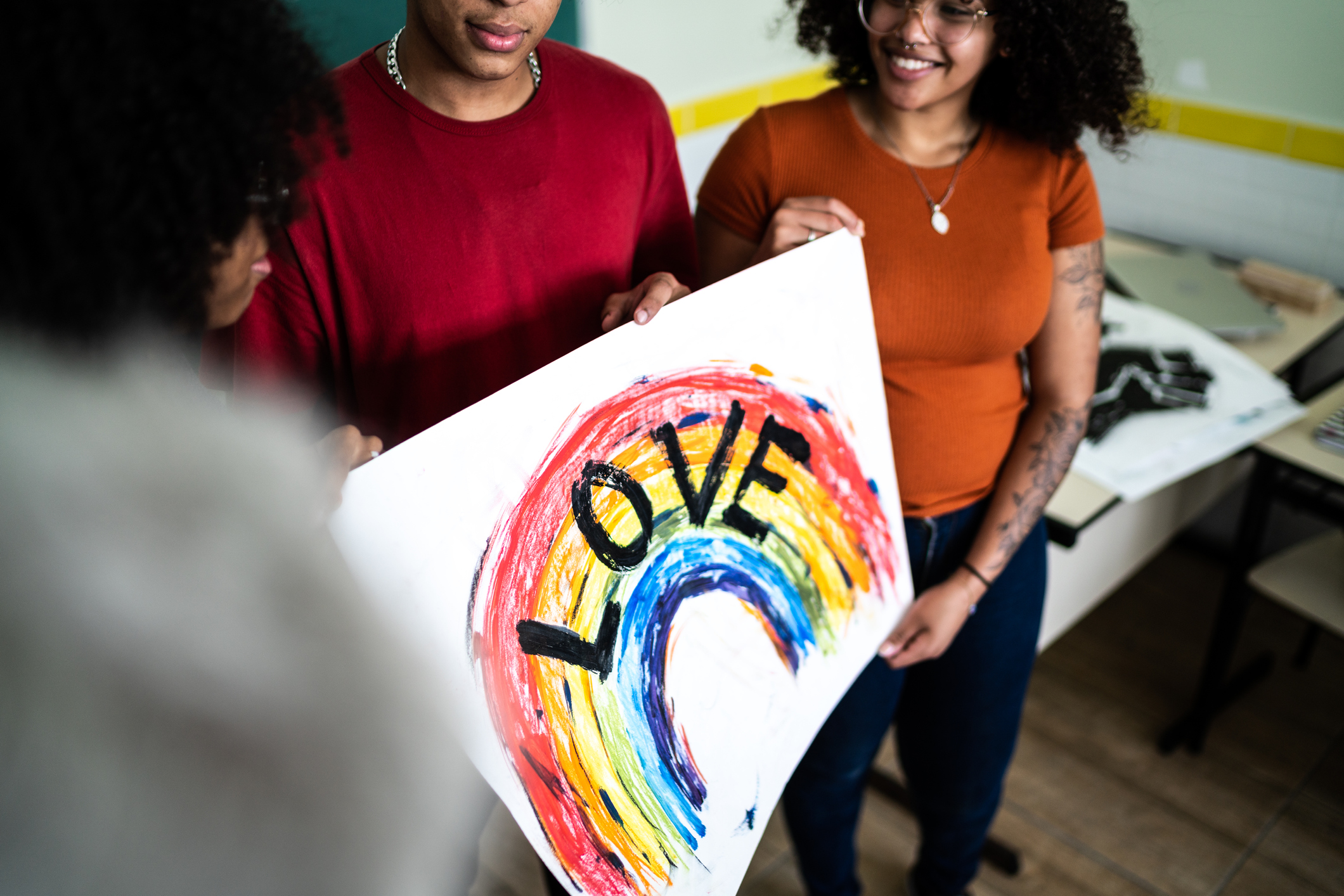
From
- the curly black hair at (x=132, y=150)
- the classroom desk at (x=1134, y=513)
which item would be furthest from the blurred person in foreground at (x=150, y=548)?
the classroom desk at (x=1134, y=513)

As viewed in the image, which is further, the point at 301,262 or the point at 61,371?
the point at 301,262

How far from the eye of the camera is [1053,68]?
1.09 m

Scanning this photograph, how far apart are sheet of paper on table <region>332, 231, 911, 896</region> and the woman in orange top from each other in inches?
4.1

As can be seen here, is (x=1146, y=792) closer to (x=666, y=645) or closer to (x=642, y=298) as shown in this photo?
(x=666, y=645)

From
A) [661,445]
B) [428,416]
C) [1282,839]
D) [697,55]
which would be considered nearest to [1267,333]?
[1282,839]

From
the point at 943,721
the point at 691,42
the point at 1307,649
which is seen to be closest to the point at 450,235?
the point at 943,721

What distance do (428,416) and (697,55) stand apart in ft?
6.12

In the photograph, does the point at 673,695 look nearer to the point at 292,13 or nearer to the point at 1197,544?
the point at 292,13

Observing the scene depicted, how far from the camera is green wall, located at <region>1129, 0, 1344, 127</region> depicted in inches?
82.7

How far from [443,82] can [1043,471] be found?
2.93 ft

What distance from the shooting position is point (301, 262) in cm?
82

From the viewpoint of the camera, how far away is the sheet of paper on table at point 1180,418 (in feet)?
5.30

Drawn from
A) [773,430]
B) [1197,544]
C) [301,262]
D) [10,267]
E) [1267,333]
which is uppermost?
[10,267]

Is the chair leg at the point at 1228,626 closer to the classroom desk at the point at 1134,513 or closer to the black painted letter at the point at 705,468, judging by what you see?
the classroom desk at the point at 1134,513
